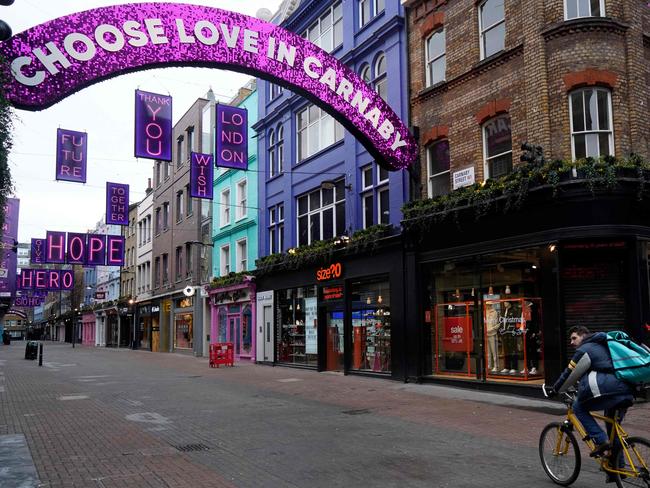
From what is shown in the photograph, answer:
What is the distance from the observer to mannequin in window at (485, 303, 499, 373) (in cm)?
1545

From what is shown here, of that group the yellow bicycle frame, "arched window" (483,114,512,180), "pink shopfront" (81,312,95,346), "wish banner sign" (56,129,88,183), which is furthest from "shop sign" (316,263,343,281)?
"pink shopfront" (81,312,95,346)

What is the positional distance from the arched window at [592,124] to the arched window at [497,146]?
174cm

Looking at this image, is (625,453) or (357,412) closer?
(625,453)

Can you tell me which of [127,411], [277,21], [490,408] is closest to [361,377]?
[490,408]

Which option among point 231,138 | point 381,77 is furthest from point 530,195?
point 231,138

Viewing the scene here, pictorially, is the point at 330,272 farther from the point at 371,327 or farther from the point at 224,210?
the point at 224,210

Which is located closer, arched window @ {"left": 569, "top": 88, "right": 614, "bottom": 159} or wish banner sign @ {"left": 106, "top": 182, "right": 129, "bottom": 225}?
arched window @ {"left": 569, "top": 88, "right": 614, "bottom": 159}

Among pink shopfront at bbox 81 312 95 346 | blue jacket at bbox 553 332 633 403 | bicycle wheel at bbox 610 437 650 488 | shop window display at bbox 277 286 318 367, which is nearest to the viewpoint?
bicycle wheel at bbox 610 437 650 488

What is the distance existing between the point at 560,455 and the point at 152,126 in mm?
12120

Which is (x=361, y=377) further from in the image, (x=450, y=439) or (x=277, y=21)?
(x=277, y=21)

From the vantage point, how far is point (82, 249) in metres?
33.2

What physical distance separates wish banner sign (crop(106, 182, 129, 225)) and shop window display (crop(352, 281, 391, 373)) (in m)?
11.6

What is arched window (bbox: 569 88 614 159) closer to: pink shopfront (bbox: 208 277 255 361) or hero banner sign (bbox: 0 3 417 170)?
hero banner sign (bbox: 0 3 417 170)

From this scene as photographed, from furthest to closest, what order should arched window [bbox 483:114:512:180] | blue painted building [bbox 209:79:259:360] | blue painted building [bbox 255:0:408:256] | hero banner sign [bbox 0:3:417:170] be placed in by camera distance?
blue painted building [bbox 209:79:259:360], blue painted building [bbox 255:0:408:256], arched window [bbox 483:114:512:180], hero banner sign [bbox 0:3:417:170]
